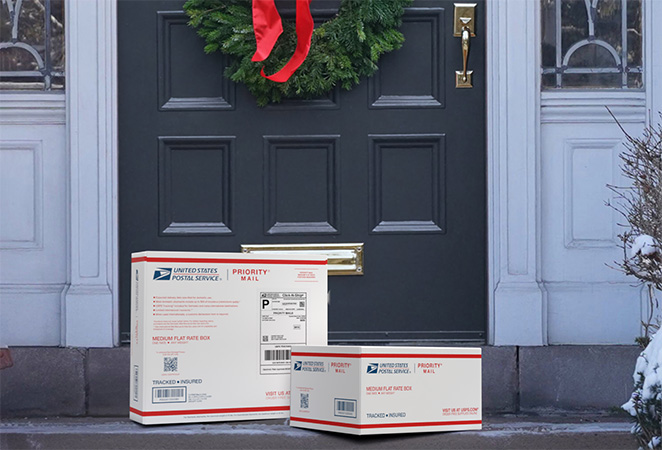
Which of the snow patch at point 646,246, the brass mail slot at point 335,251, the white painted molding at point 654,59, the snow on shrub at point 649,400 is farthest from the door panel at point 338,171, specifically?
the snow on shrub at point 649,400

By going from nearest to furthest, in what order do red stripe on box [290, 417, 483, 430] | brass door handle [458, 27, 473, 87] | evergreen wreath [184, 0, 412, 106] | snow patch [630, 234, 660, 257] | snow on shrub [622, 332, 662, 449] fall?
red stripe on box [290, 417, 483, 430], snow on shrub [622, 332, 662, 449], snow patch [630, 234, 660, 257], evergreen wreath [184, 0, 412, 106], brass door handle [458, 27, 473, 87]

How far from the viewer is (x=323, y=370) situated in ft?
8.57

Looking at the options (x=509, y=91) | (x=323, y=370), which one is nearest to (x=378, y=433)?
(x=323, y=370)

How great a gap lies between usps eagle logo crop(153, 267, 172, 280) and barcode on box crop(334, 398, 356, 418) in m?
0.63

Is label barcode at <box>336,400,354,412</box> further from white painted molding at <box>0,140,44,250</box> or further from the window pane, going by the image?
the window pane

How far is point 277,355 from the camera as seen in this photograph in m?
2.70

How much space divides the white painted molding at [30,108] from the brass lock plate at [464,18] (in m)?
1.93

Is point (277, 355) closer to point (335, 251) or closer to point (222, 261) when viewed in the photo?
point (222, 261)

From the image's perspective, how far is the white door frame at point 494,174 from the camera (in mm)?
4020

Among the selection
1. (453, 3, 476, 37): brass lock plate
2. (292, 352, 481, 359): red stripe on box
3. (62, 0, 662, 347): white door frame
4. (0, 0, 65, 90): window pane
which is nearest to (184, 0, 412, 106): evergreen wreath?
(453, 3, 476, 37): brass lock plate

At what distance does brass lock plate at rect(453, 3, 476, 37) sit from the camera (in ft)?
13.5

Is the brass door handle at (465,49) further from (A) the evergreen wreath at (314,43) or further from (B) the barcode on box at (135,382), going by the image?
(B) the barcode on box at (135,382)

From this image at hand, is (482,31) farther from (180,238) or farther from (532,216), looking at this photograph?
(180,238)

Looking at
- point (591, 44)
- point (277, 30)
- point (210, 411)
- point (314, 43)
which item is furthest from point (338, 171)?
point (210, 411)
